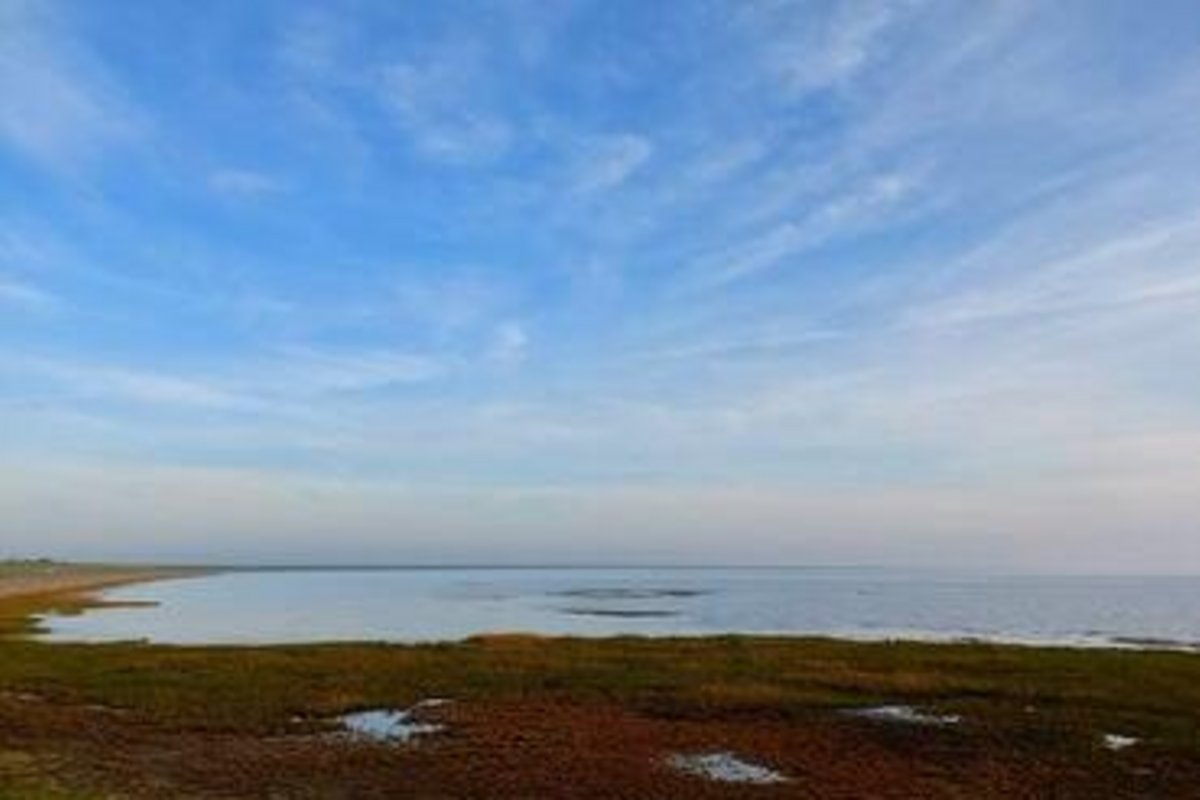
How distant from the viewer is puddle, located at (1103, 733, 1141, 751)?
87.0ft

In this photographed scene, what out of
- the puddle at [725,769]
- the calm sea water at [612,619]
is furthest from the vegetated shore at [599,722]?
the calm sea water at [612,619]

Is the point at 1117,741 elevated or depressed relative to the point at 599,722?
depressed

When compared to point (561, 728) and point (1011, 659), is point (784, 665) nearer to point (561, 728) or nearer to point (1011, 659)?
point (1011, 659)

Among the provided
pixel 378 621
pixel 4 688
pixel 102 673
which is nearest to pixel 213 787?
pixel 4 688

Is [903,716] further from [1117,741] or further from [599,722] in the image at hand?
[599,722]

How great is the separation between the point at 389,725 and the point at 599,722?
479cm

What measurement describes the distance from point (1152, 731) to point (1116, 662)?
16.6m

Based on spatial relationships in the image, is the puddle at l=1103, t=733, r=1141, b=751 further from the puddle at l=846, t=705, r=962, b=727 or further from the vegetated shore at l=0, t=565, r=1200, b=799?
the puddle at l=846, t=705, r=962, b=727

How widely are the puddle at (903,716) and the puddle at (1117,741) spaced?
3.54 metres

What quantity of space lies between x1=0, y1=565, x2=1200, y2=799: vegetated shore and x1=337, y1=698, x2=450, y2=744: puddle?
0.44 m

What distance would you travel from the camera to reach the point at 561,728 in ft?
95.0

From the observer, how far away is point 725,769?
80.1ft

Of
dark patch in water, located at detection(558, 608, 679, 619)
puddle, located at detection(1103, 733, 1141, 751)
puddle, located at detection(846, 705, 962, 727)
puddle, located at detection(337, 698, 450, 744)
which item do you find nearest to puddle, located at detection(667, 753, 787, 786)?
puddle, located at detection(337, 698, 450, 744)

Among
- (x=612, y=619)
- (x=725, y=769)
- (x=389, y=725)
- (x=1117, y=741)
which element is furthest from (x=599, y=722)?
(x=612, y=619)
